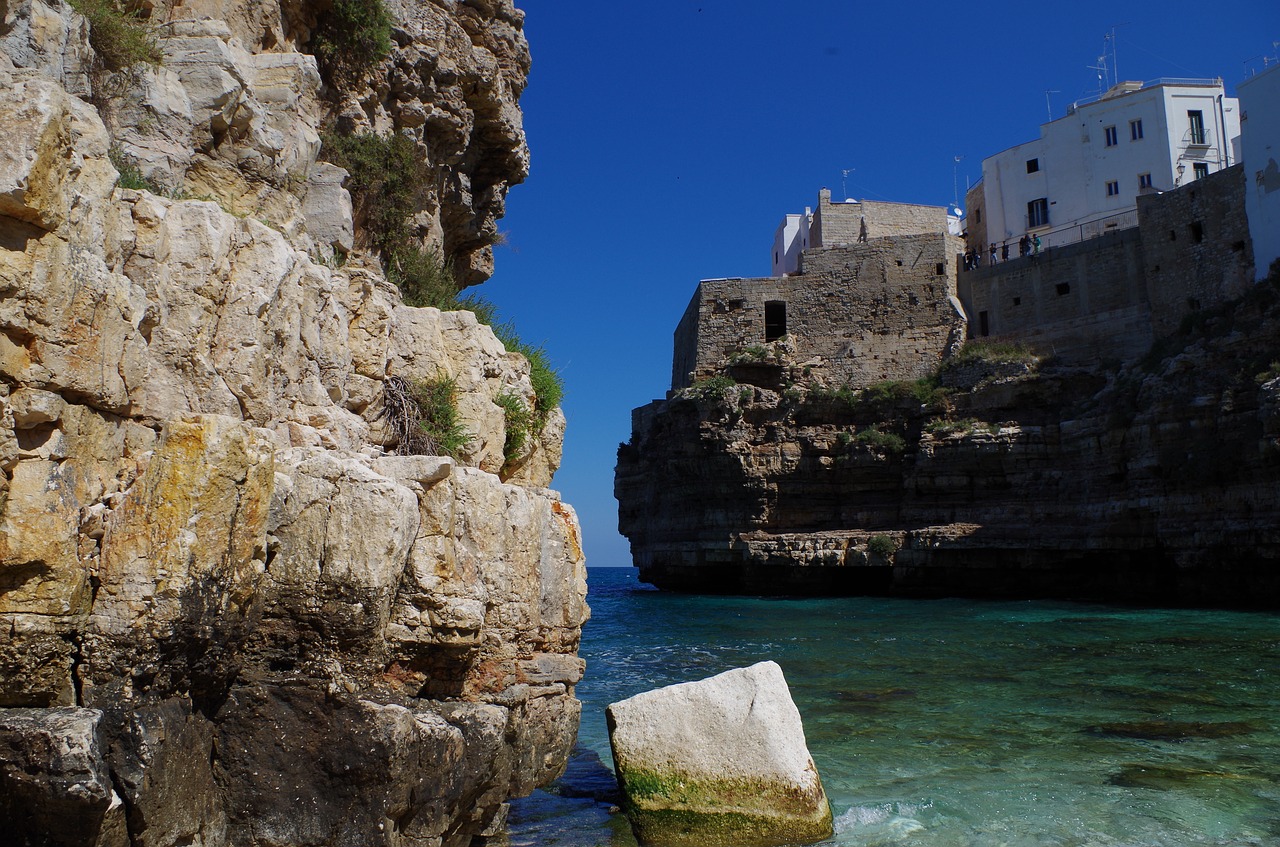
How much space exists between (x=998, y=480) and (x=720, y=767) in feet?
83.1

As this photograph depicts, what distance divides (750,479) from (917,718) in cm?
2276

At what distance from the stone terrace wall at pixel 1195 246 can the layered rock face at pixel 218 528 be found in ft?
91.8

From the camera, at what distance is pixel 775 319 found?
36031 millimetres

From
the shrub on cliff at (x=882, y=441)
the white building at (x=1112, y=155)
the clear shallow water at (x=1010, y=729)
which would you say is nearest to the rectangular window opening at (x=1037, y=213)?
the white building at (x=1112, y=155)

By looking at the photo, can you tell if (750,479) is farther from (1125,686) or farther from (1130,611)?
(1125,686)

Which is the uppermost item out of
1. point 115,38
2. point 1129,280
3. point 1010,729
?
point 1129,280

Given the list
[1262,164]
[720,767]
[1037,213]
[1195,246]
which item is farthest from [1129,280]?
[720,767]

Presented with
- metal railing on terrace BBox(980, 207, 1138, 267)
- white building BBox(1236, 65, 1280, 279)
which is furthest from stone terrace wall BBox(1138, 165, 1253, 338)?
metal railing on terrace BBox(980, 207, 1138, 267)

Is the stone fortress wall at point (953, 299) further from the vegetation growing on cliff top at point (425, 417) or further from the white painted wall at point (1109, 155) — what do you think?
the vegetation growing on cliff top at point (425, 417)

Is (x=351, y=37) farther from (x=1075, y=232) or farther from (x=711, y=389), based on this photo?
(x=1075, y=232)

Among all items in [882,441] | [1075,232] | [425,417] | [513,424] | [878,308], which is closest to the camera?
[425,417]

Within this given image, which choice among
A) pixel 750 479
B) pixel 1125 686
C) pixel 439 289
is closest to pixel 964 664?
pixel 1125 686

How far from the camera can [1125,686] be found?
1055cm

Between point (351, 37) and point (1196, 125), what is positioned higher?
point (1196, 125)
